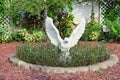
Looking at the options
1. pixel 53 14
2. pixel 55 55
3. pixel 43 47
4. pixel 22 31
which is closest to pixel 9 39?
pixel 22 31

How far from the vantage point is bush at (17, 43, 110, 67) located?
7668mm

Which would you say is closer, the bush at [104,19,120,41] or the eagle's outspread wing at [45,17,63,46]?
the eagle's outspread wing at [45,17,63,46]

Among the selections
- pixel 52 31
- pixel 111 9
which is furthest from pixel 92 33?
pixel 52 31

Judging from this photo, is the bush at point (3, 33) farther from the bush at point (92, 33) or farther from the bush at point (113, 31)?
the bush at point (113, 31)

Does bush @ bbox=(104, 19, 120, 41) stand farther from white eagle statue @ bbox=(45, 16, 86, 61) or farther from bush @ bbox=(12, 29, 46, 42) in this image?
white eagle statue @ bbox=(45, 16, 86, 61)

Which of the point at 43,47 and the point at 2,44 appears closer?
the point at 43,47

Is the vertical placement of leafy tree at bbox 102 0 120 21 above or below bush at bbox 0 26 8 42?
above

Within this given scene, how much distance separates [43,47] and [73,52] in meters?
1.02

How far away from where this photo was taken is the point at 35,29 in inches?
495

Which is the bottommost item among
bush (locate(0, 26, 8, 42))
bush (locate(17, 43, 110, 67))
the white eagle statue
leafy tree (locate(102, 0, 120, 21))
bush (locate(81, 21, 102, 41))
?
bush (locate(81, 21, 102, 41))

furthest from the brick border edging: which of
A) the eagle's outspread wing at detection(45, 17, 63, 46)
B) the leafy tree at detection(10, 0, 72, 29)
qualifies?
the leafy tree at detection(10, 0, 72, 29)

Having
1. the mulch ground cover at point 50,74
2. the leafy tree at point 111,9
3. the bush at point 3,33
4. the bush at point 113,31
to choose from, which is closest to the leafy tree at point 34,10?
the bush at point 3,33

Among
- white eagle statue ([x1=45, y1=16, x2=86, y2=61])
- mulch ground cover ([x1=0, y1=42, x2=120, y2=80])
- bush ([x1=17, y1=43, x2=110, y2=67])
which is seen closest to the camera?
mulch ground cover ([x1=0, y1=42, x2=120, y2=80])

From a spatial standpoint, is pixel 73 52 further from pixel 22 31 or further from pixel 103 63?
pixel 22 31
